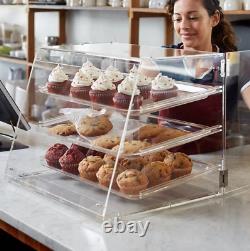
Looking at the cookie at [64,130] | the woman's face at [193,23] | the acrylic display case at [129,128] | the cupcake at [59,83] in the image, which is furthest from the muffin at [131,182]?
the woman's face at [193,23]

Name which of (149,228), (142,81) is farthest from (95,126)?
(149,228)

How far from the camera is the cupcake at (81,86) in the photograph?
5.23 ft

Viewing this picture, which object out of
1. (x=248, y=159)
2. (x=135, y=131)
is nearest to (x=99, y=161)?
(x=135, y=131)

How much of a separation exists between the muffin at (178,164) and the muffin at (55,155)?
0.33 m

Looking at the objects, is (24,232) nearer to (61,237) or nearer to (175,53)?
(61,237)

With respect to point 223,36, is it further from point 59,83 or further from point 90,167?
point 90,167

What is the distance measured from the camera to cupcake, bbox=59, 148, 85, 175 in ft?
5.17

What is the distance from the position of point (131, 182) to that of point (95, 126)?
0.24 m

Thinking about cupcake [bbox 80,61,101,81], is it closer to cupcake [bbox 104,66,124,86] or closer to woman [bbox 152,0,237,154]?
cupcake [bbox 104,66,124,86]

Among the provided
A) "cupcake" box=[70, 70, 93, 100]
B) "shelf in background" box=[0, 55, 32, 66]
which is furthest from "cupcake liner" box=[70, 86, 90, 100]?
"shelf in background" box=[0, 55, 32, 66]

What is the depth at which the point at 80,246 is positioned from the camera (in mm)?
1196

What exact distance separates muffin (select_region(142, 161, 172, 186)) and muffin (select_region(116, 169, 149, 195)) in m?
0.03

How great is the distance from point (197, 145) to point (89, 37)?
2347mm

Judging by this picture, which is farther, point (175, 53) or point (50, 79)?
point (50, 79)
